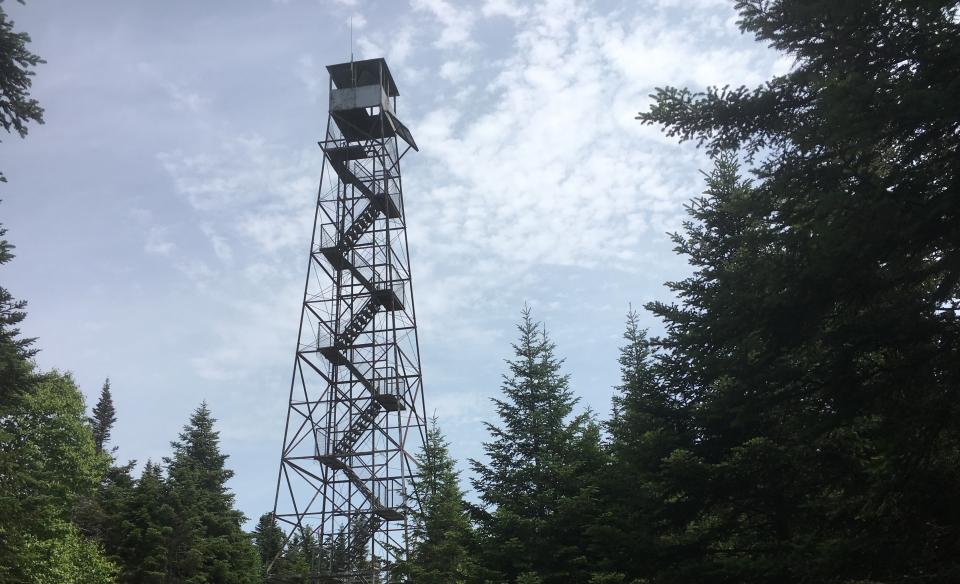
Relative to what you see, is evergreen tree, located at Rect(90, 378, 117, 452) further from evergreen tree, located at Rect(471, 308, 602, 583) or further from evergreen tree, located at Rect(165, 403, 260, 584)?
evergreen tree, located at Rect(471, 308, 602, 583)

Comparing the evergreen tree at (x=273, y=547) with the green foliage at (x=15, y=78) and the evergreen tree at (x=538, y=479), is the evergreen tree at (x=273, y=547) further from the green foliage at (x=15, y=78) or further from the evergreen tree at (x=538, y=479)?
the green foliage at (x=15, y=78)

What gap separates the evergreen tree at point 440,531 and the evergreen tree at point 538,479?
48.1 inches

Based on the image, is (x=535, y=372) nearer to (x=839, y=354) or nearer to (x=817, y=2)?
(x=839, y=354)

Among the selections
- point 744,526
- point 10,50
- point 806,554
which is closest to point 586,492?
point 744,526

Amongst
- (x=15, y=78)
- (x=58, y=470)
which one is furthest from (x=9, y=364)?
(x=58, y=470)

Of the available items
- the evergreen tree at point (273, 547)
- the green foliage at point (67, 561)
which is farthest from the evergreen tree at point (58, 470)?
the evergreen tree at point (273, 547)

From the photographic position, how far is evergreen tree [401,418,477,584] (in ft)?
71.5

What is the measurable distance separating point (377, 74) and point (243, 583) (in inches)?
840

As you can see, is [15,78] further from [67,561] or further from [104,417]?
[104,417]

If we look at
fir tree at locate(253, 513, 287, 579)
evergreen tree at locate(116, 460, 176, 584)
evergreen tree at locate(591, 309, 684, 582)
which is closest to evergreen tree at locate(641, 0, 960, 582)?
evergreen tree at locate(591, 309, 684, 582)

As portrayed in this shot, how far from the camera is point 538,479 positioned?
63.3 feet

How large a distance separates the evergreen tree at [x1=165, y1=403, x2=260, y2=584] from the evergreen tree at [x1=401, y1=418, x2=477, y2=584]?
34.5 ft

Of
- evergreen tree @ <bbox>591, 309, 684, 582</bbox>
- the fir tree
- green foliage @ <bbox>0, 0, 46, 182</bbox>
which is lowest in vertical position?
evergreen tree @ <bbox>591, 309, 684, 582</bbox>

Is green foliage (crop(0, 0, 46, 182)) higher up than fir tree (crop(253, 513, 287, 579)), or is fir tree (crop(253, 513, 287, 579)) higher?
green foliage (crop(0, 0, 46, 182))
